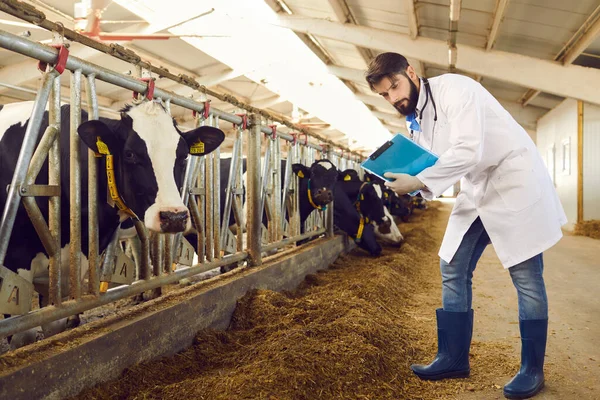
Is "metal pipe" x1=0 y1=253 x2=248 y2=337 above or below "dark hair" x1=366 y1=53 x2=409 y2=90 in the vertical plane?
below

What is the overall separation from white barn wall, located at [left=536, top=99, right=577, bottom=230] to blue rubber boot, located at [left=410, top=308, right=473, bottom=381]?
37.3 feet

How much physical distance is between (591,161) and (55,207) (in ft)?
40.2

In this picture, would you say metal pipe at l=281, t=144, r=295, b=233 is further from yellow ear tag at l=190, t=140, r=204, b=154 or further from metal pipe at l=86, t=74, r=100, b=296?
metal pipe at l=86, t=74, r=100, b=296

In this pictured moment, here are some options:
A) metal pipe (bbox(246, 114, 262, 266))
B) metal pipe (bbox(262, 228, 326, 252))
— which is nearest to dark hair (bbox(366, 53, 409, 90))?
metal pipe (bbox(246, 114, 262, 266))

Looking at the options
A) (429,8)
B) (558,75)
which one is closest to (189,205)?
(429,8)

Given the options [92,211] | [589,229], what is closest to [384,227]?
[589,229]

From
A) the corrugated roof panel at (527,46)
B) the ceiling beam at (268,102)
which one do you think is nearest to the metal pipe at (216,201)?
the corrugated roof panel at (527,46)

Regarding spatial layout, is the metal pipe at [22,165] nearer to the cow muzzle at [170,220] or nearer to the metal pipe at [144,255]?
the cow muzzle at [170,220]

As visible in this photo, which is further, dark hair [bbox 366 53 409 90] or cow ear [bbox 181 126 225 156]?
cow ear [bbox 181 126 225 156]

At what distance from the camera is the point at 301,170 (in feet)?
19.8

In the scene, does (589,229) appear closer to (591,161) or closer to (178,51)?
(591,161)

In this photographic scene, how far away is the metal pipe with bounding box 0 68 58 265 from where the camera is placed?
1.99 meters

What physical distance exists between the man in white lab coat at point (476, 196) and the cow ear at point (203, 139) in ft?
3.26

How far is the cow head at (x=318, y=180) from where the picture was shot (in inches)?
239
